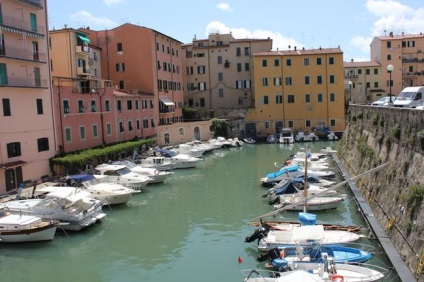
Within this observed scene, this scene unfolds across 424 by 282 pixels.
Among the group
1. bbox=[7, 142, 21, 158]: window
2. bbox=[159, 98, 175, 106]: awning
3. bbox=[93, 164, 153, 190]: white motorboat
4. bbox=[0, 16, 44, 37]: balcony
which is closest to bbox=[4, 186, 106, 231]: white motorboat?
bbox=[93, 164, 153, 190]: white motorboat

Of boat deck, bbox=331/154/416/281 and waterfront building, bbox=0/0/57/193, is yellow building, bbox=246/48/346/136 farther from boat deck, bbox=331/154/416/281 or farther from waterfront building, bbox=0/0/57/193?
boat deck, bbox=331/154/416/281

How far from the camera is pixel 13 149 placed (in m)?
35.0

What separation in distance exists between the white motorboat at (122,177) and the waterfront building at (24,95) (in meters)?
5.26

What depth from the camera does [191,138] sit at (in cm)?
6825

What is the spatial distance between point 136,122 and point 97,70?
1072 cm

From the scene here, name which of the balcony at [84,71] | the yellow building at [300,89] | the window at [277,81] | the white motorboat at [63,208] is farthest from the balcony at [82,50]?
the window at [277,81]

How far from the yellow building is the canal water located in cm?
Answer: 3818

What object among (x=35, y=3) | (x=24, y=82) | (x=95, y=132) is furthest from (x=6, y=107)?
(x=95, y=132)

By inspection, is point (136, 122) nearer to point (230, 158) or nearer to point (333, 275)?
point (230, 158)

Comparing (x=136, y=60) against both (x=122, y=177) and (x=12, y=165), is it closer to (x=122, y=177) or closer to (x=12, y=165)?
(x=122, y=177)

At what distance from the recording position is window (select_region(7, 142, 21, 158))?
3450 cm

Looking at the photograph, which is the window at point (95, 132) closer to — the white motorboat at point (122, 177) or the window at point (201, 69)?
the white motorboat at point (122, 177)

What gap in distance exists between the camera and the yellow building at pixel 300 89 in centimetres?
7262

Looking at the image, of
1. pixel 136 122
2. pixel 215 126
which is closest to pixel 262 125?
pixel 215 126
